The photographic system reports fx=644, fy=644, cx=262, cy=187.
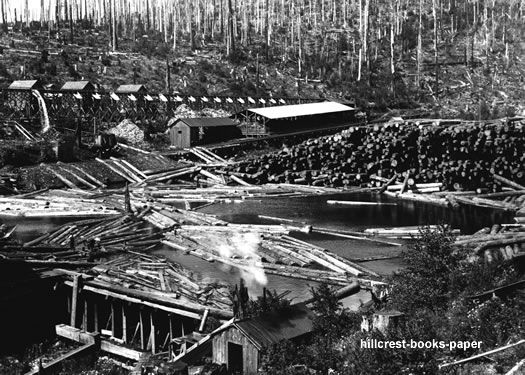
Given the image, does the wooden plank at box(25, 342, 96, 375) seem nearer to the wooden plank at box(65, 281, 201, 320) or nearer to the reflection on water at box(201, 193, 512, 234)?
the wooden plank at box(65, 281, 201, 320)

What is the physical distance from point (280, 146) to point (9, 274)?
1677 inches

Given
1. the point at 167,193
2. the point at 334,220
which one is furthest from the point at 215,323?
the point at 167,193

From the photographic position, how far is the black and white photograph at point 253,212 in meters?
13.8

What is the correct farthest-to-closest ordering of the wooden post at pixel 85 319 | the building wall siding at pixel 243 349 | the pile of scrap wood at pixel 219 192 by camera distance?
1. the pile of scrap wood at pixel 219 192
2. the wooden post at pixel 85 319
3. the building wall siding at pixel 243 349

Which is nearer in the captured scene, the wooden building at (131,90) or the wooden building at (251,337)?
the wooden building at (251,337)

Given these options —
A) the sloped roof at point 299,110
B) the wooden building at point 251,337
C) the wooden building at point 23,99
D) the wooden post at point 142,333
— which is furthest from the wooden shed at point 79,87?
the wooden building at point 251,337

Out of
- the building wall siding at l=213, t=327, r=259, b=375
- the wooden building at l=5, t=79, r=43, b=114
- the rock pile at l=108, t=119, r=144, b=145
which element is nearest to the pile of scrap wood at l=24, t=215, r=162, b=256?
the building wall siding at l=213, t=327, r=259, b=375

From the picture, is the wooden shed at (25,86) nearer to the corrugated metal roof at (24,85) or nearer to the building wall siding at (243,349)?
the corrugated metal roof at (24,85)

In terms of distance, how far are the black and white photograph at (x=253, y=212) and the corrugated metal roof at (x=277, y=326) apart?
5 centimetres

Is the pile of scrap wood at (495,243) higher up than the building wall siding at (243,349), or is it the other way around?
the building wall siding at (243,349)

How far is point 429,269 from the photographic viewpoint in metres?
15.8

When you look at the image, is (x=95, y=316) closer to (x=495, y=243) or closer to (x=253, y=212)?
(x=495, y=243)

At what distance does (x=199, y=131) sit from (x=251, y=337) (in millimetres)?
46809

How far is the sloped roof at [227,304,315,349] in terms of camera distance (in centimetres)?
1309
